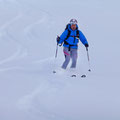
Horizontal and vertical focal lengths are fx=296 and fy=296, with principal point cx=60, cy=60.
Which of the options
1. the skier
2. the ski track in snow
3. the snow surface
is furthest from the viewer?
the ski track in snow

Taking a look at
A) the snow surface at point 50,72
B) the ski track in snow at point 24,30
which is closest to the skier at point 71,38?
the snow surface at point 50,72

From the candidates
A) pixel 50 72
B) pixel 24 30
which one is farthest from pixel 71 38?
pixel 24 30

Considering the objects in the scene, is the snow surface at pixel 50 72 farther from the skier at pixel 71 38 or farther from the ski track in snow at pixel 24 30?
the skier at pixel 71 38

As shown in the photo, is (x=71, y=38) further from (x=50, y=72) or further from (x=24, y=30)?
(x=24, y=30)

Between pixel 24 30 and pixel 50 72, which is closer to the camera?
pixel 50 72

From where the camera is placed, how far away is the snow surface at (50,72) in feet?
17.5

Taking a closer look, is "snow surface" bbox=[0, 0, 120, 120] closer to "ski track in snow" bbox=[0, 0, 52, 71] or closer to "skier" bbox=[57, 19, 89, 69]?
"ski track in snow" bbox=[0, 0, 52, 71]

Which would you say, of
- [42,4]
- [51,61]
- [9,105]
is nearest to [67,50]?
[51,61]

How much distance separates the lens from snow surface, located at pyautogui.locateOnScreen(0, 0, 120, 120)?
5.34 metres

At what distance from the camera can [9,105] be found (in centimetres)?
535

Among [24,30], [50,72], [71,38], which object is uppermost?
[24,30]

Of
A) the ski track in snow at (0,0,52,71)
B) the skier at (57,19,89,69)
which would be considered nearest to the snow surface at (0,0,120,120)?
the ski track in snow at (0,0,52,71)

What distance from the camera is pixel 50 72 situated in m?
7.96

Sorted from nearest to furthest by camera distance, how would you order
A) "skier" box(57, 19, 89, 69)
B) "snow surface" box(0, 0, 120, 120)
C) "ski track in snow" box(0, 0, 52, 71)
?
"snow surface" box(0, 0, 120, 120), "skier" box(57, 19, 89, 69), "ski track in snow" box(0, 0, 52, 71)
